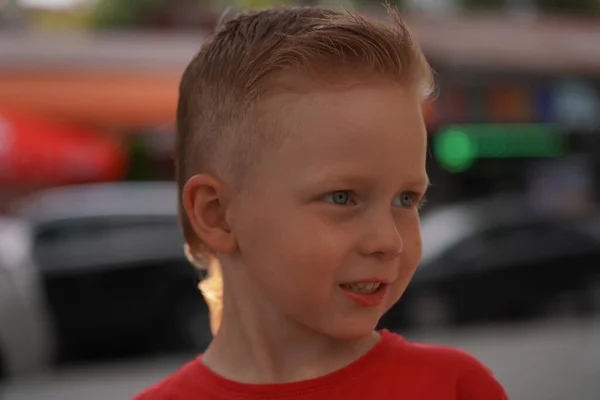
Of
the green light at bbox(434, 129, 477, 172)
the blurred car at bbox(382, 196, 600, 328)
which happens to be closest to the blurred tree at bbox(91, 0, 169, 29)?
the green light at bbox(434, 129, 477, 172)

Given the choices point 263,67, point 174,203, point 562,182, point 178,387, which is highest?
point 263,67

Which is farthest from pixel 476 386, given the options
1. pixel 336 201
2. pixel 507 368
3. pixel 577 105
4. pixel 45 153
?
pixel 577 105

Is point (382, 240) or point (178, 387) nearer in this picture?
point (382, 240)

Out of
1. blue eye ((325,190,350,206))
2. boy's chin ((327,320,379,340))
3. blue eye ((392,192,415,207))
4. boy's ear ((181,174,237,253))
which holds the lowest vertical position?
boy's chin ((327,320,379,340))

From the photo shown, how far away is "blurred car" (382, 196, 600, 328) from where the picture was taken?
5.85 m

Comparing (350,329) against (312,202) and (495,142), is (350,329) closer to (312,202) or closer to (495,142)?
(312,202)

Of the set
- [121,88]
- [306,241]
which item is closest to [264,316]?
[306,241]

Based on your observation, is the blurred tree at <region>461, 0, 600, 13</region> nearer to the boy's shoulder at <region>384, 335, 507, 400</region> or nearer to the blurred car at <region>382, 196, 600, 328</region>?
the blurred car at <region>382, 196, 600, 328</region>

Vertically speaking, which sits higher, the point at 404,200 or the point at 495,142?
the point at 404,200

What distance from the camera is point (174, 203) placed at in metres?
6.16

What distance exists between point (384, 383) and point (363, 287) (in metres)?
0.13

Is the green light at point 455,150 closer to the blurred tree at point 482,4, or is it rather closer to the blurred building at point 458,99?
the blurred building at point 458,99

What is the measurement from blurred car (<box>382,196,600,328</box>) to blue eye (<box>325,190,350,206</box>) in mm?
4804

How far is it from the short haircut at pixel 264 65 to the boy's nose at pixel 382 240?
0.52 feet
